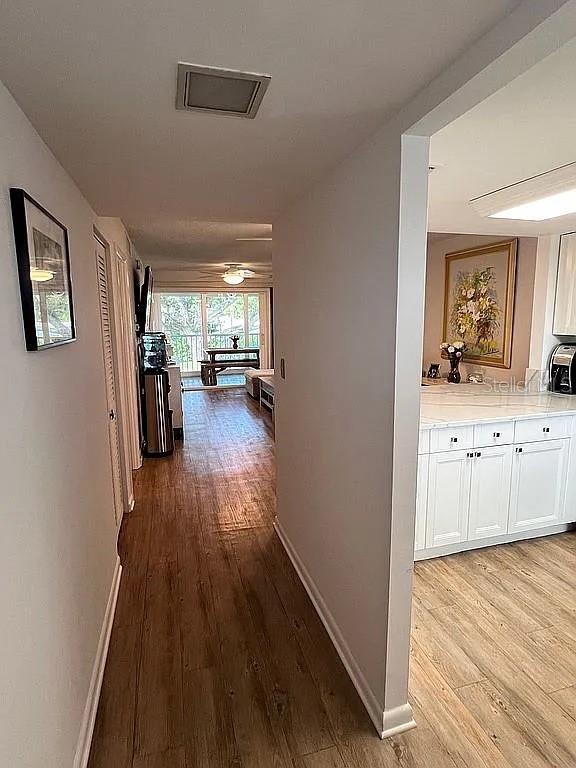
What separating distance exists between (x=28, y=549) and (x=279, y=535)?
2.20m

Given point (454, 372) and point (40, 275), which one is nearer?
point (40, 275)

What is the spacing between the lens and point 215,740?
65.9 inches

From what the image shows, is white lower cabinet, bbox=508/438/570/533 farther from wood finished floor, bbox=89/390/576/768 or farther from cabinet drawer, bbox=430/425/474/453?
cabinet drawer, bbox=430/425/474/453

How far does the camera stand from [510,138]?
5.65 ft

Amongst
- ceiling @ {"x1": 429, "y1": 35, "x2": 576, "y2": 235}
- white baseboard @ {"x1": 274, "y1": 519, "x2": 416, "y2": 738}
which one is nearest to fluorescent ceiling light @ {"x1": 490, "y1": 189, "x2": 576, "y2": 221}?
ceiling @ {"x1": 429, "y1": 35, "x2": 576, "y2": 235}

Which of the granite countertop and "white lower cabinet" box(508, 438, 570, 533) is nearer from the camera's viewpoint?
the granite countertop

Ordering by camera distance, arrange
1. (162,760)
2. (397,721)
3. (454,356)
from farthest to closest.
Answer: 1. (454,356)
2. (397,721)
3. (162,760)

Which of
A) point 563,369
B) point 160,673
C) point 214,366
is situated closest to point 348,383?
point 160,673

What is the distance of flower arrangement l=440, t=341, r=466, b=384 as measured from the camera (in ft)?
13.6

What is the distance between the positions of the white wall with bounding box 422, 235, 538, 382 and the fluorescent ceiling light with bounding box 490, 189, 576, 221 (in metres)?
1.09

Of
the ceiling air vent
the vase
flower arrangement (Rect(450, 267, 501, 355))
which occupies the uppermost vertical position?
the ceiling air vent

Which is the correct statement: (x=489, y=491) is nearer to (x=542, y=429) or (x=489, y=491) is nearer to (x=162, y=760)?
(x=542, y=429)

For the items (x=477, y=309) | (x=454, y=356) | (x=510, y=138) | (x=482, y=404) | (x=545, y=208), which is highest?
(x=510, y=138)

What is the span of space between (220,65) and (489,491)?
2.70 meters
